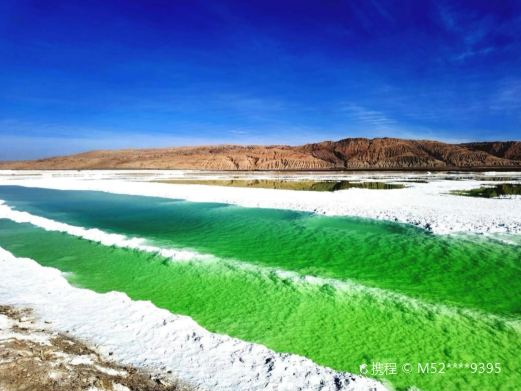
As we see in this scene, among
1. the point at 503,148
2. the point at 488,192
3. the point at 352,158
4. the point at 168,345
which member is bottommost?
the point at 168,345

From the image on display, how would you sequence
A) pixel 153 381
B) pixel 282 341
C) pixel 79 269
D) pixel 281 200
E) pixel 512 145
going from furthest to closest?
pixel 512 145
pixel 281 200
pixel 79 269
pixel 282 341
pixel 153 381

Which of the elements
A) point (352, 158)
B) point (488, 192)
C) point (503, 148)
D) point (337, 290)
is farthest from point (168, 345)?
point (503, 148)

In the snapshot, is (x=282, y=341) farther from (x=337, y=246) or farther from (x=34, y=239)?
(x=34, y=239)

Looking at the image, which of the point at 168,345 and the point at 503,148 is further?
the point at 503,148

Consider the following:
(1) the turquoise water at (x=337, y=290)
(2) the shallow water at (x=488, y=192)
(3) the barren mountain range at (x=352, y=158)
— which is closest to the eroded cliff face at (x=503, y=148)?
(3) the barren mountain range at (x=352, y=158)

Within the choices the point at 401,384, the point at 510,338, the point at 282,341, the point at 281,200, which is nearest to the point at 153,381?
the point at 282,341

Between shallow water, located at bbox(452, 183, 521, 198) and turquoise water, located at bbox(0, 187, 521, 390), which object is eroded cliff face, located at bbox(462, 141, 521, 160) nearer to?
shallow water, located at bbox(452, 183, 521, 198)

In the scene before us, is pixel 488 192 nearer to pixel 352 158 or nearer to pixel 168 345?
pixel 168 345
